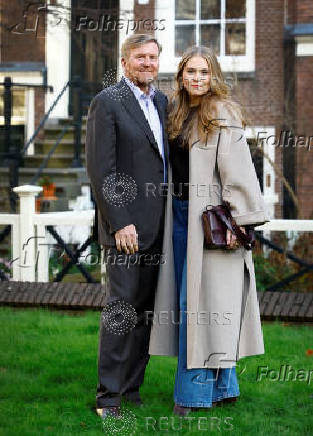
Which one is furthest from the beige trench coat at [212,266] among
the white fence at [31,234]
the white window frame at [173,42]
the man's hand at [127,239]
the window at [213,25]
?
the window at [213,25]

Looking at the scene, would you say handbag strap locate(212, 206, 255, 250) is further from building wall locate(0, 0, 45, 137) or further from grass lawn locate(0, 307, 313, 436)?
building wall locate(0, 0, 45, 137)

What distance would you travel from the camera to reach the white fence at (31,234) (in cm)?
919

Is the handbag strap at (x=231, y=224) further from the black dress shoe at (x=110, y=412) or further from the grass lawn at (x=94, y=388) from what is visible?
the black dress shoe at (x=110, y=412)

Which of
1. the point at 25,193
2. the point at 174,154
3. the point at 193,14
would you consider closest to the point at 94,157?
the point at 174,154

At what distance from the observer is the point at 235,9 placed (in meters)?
15.6

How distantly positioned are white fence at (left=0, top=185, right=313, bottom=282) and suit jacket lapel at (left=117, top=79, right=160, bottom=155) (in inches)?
151

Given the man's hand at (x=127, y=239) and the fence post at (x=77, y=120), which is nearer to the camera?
the man's hand at (x=127, y=239)

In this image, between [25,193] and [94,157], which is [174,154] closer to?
[94,157]

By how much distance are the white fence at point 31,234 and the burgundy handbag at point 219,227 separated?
3.88 metres

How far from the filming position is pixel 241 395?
19.3ft

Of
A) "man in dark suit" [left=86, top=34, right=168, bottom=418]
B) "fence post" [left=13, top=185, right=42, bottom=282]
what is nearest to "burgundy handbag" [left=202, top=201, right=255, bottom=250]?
"man in dark suit" [left=86, top=34, right=168, bottom=418]

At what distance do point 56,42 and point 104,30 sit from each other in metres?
0.85

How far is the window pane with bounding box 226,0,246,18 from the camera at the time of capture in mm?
15570

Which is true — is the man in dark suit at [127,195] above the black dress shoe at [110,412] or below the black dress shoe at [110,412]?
above
